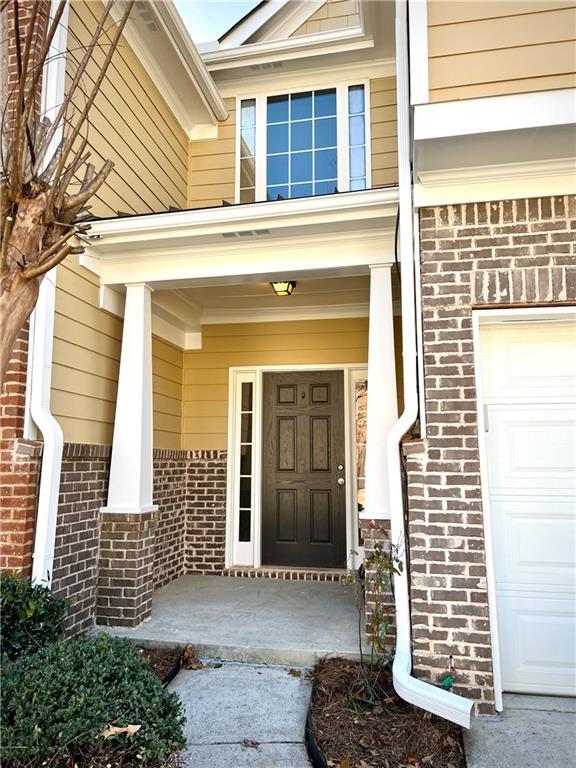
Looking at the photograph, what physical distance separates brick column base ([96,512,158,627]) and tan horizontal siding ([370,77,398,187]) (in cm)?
404

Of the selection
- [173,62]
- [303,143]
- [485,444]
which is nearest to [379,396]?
[485,444]

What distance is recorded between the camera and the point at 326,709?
2.75m

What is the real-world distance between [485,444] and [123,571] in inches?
108

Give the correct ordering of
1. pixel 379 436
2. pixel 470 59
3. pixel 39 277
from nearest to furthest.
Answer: pixel 39 277 → pixel 470 59 → pixel 379 436

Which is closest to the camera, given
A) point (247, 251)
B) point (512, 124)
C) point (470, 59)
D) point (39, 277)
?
point (39, 277)

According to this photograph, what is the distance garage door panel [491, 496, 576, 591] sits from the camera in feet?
9.62

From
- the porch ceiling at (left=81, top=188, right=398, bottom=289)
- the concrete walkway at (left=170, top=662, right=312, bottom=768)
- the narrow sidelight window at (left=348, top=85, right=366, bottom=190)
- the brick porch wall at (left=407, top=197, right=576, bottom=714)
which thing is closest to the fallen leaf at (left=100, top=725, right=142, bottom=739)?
the concrete walkway at (left=170, top=662, right=312, bottom=768)

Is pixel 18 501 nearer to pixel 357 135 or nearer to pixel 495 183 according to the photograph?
pixel 495 183

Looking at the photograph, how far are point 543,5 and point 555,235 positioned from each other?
1.23 meters

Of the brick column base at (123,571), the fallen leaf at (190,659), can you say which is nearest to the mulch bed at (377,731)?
the fallen leaf at (190,659)

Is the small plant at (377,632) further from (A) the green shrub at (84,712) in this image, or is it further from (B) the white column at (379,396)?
(A) the green shrub at (84,712)

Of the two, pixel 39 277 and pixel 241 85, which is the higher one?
pixel 241 85

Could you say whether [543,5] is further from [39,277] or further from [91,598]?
[91,598]

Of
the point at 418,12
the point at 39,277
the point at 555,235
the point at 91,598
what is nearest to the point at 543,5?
the point at 418,12
